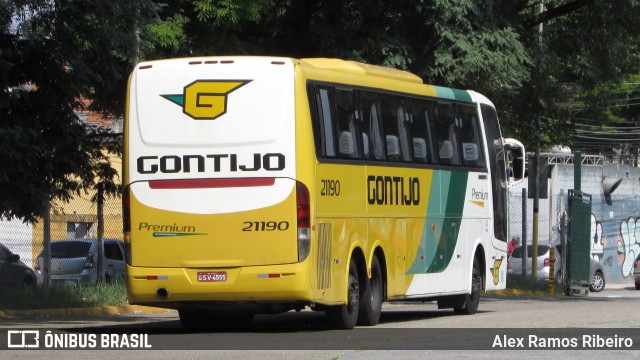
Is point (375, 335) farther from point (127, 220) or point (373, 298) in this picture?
point (127, 220)

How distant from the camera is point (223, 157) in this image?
15648 mm

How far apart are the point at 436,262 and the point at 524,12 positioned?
12.6 m

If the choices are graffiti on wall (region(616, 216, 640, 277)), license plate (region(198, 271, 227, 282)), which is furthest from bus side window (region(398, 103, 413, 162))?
graffiti on wall (region(616, 216, 640, 277))

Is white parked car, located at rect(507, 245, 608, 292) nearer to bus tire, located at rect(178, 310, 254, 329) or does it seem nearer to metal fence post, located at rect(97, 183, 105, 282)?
metal fence post, located at rect(97, 183, 105, 282)

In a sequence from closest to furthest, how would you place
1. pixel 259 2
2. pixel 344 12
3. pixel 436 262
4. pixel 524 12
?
pixel 436 262, pixel 259 2, pixel 344 12, pixel 524 12

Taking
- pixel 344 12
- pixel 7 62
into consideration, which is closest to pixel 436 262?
pixel 7 62

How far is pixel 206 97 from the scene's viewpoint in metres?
15.8

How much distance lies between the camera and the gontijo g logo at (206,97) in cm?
1577

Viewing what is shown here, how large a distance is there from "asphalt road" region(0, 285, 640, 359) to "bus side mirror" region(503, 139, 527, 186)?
8.62 ft

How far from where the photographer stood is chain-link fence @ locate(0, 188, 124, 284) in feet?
93.2

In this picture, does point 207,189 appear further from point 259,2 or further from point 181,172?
point 259,2

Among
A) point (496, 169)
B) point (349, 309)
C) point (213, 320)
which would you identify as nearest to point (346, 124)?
point (349, 309)

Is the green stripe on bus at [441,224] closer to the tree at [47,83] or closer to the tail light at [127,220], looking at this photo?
the tail light at [127,220]

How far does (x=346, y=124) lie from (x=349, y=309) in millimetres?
2452
